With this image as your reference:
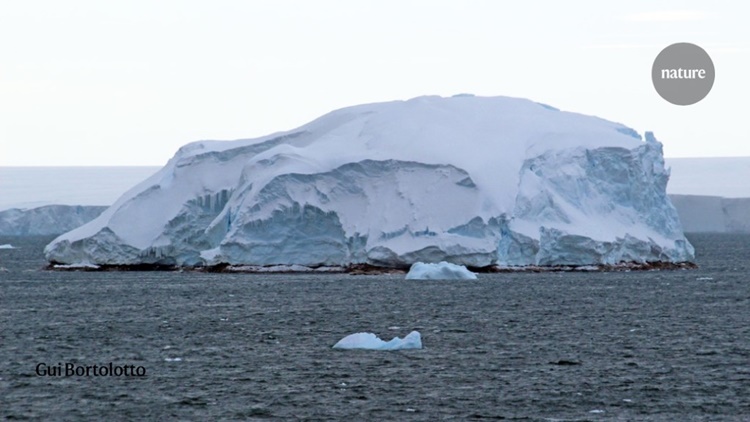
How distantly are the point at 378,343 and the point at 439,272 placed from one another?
73.6 feet

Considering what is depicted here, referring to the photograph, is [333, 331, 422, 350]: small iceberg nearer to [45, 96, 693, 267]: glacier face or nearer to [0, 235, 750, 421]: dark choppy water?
[0, 235, 750, 421]: dark choppy water

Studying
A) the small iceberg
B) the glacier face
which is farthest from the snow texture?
the small iceberg

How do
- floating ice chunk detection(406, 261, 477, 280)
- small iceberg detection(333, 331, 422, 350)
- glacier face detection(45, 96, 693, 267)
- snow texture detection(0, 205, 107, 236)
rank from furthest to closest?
snow texture detection(0, 205, 107, 236) → glacier face detection(45, 96, 693, 267) → floating ice chunk detection(406, 261, 477, 280) → small iceberg detection(333, 331, 422, 350)

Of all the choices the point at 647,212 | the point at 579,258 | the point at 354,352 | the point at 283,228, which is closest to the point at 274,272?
the point at 283,228

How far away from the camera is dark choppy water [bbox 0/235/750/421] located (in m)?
17.6

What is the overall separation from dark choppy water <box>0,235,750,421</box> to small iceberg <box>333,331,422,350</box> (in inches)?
14.8

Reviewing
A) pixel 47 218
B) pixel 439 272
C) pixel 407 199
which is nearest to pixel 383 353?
pixel 439 272

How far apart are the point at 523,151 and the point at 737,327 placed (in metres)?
21.5

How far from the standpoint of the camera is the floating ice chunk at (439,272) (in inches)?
1799

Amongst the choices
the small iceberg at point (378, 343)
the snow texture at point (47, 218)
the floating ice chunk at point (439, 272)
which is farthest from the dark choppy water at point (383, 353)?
the snow texture at point (47, 218)

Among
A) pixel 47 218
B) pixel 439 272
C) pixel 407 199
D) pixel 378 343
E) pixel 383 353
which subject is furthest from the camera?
pixel 47 218

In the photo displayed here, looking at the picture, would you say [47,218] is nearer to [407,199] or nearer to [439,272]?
[407,199]

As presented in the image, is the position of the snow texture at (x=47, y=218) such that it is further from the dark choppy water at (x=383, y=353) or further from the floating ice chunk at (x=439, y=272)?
the floating ice chunk at (x=439, y=272)

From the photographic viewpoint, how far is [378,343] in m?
24.1
